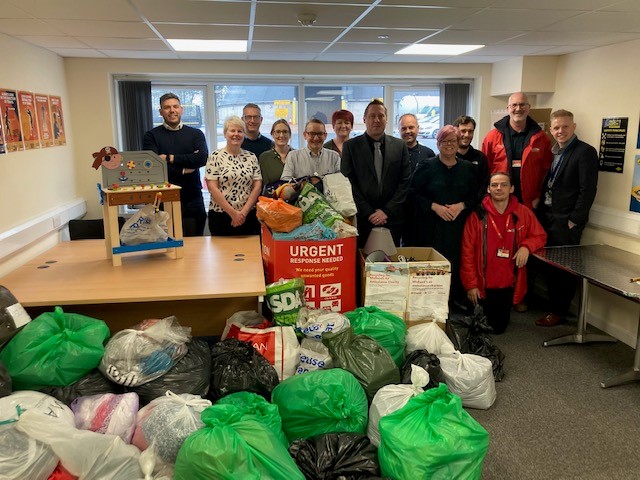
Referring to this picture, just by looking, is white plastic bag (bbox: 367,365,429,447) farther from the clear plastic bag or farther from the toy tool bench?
the toy tool bench

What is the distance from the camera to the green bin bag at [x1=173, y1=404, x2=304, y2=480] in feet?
5.28

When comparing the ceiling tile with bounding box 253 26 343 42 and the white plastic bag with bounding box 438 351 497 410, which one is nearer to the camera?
the white plastic bag with bounding box 438 351 497 410

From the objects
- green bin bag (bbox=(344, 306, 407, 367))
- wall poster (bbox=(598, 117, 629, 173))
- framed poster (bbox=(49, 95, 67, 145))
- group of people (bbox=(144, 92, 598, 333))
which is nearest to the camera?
green bin bag (bbox=(344, 306, 407, 367))

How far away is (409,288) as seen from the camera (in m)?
3.18

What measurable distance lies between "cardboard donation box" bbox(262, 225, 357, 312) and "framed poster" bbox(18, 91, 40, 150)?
2.23 meters

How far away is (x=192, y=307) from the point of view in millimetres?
2895

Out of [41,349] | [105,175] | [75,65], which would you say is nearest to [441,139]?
[105,175]

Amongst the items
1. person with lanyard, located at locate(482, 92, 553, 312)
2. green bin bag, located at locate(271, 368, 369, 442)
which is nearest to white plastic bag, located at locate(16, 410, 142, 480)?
green bin bag, located at locate(271, 368, 369, 442)

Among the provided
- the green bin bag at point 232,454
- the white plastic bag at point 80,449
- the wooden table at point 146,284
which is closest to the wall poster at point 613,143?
the wooden table at point 146,284

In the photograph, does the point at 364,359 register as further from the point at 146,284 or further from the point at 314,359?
the point at 146,284

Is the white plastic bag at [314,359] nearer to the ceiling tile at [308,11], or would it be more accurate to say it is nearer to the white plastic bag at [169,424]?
the white plastic bag at [169,424]

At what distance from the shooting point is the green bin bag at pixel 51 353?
2.08m

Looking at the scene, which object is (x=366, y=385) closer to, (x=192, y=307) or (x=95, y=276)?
(x=192, y=307)

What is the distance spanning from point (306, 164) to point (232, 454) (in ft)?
7.60
